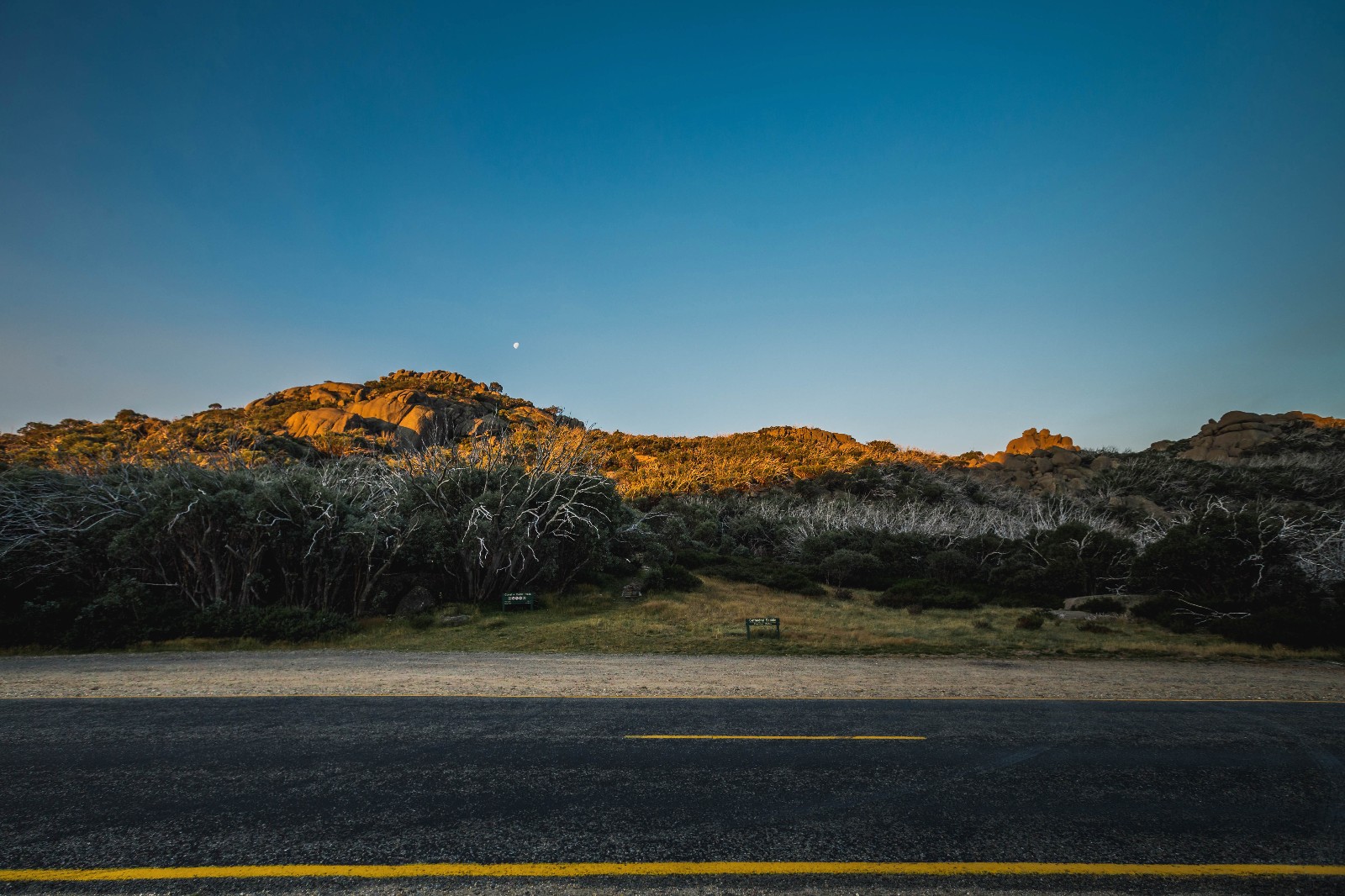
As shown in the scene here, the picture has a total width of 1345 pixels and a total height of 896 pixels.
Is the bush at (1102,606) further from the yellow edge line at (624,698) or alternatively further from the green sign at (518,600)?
the green sign at (518,600)

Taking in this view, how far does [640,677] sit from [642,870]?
23.7 feet

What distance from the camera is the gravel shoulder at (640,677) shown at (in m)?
9.80

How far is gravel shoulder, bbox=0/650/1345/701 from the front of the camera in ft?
32.2

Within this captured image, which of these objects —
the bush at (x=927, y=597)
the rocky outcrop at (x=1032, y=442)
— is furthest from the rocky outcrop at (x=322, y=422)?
the rocky outcrop at (x=1032, y=442)

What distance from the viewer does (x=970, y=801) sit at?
5.16 m

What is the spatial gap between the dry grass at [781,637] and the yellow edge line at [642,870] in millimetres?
10958

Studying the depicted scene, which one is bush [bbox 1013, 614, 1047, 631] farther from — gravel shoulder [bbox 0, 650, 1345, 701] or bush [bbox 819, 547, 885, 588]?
bush [bbox 819, 547, 885, 588]

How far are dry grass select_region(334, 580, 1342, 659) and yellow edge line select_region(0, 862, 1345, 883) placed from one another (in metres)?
11.0

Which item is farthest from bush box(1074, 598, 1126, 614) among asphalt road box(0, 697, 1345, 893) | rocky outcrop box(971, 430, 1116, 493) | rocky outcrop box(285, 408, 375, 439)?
rocky outcrop box(285, 408, 375, 439)

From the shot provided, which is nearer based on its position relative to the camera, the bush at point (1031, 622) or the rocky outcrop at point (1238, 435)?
the bush at point (1031, 622)

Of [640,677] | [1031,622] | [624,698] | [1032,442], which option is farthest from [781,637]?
[1032,442]

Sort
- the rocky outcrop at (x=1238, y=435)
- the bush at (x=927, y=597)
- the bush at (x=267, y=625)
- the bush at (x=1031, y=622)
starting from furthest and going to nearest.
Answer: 1. the rocky outcrop at (x=1238, y=435)
2. the bush at (x=927, y=597)
3. the bush at (x=1031, y=622)
4. the bush at (x=267, y=625)

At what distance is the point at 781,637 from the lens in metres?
16.7

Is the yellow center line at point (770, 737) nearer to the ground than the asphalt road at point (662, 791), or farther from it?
nearer to the ground
